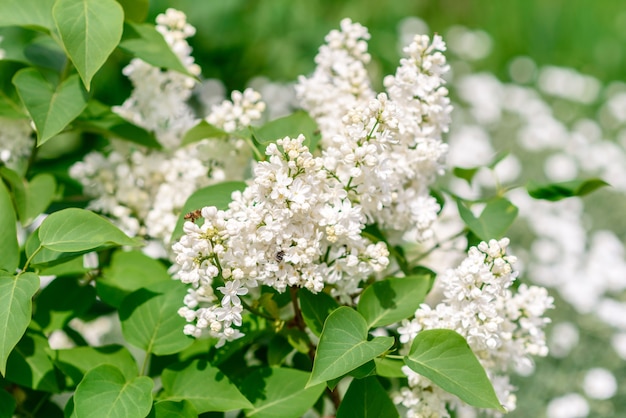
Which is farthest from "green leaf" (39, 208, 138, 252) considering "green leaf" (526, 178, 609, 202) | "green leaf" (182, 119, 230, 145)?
"green leaf" (526, 178, 609, 202)

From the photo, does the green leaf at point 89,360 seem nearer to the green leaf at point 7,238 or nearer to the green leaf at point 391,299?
the green leaf at point 7,238

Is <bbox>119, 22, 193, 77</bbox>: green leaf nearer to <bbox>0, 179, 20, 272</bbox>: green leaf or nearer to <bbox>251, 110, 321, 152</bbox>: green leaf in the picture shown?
<bbox>251, 110, 321, 152</bbox>: green leaf

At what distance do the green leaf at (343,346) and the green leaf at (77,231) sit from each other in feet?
0.85

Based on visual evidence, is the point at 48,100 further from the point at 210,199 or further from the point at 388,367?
the point at 388,367

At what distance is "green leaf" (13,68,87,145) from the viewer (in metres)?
1.05

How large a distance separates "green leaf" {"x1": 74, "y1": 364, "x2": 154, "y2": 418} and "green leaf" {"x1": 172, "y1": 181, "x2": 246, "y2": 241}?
7.5 inches

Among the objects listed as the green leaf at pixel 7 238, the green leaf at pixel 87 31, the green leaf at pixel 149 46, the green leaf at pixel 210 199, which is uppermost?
the green leaf at pixel 87 31

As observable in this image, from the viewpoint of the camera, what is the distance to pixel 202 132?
1.14m

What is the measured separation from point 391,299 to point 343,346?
0.54 feet

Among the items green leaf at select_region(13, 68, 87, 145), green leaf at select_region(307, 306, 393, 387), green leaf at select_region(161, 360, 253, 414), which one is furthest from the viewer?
green leaf at select_region(13, 68, 87, 145)

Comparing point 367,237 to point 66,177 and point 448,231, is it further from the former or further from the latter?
point 448,231

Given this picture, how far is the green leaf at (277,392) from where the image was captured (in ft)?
3.27

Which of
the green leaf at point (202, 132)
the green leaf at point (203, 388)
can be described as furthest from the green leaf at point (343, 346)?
the green leaf at point (202, 132)

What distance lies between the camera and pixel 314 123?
43.7 inches
